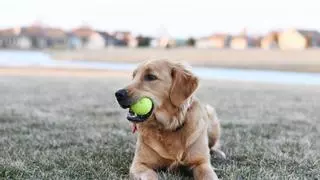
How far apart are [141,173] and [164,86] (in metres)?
0.72

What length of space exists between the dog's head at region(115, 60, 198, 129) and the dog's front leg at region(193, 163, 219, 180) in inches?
16.9

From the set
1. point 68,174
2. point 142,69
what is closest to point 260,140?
point 142,69

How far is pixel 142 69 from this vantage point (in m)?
3.77

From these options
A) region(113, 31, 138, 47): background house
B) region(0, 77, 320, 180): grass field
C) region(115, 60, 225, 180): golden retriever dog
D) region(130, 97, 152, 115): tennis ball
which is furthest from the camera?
region(113, 31, 138, 47): background house

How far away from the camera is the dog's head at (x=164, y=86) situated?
3.69m

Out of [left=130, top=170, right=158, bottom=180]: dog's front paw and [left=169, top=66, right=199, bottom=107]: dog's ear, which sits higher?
[left=169, top=66, right=199, bottom=107]: dog's ear

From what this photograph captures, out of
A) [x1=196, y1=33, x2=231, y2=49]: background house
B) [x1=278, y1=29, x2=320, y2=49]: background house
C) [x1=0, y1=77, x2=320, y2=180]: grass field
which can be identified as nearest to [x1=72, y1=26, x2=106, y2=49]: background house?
[x1=196, y1=33, x2=231, y2=49]: background house

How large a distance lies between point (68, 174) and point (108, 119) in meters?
2.92

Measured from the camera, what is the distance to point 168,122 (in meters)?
3.70

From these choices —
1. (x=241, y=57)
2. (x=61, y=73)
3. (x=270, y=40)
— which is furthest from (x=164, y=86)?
(x=270, y=40)

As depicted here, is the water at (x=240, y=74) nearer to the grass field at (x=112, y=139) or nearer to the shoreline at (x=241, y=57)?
the grass field at (x=112, y=139)

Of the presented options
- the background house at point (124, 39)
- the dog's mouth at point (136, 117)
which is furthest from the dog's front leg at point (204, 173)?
the background house at point (124, 39)

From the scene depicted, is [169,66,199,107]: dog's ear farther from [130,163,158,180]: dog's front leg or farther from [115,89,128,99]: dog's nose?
[130,163,158,180]: dog's front leg

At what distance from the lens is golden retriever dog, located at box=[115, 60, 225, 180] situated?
3.68 m
